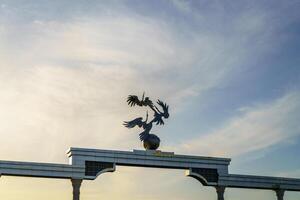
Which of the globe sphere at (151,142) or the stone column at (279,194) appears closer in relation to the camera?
the globe sphere at (151,142)

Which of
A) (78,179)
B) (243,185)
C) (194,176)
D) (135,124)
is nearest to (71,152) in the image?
(78,179)

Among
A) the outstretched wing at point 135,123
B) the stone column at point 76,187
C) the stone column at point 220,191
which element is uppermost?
the outstretched wing at point 135,123

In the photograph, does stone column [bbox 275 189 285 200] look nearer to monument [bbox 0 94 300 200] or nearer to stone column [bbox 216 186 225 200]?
monument [bbox 0 94 300 200]

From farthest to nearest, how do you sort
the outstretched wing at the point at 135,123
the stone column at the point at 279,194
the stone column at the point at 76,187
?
1. the stone column at the point at 279,194
2. the outstretched wing at the point at 135,123
3. the stone column at the point at 76,187

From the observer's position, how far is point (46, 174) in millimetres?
48625

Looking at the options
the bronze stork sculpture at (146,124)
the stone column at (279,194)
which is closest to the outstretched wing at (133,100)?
the bronze stork sculpture at (146,124)

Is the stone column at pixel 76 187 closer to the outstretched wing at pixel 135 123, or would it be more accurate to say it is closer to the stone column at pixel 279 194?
the outstretched wing at pixel 135 123

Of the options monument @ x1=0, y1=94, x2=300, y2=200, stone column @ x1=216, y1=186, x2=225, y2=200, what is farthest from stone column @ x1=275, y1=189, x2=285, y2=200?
stone column @ x1=216, y1=186, x2=225, y2=200

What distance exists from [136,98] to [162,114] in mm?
3133

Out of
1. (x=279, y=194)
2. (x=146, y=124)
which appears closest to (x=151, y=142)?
(x=146, y=124)

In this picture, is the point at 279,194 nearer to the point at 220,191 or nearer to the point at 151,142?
the point at 220,191

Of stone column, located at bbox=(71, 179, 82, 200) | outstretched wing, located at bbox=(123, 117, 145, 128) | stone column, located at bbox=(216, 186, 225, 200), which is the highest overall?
outstretched wing, located at bbox=(123, 117, 145, 128)

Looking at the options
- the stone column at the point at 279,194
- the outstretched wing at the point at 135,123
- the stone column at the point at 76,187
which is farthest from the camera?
the stone column at the point at 279,194

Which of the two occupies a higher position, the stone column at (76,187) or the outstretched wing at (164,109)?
the outstretched wing at (164,109)
